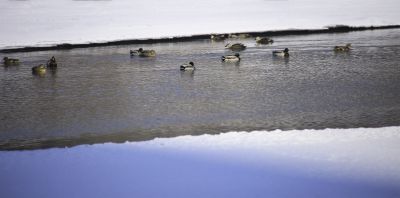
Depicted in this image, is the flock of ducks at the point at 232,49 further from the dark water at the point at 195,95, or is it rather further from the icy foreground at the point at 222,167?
the icy foreground at the point at 222,167

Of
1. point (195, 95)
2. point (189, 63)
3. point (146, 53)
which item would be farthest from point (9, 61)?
point (195, 95)

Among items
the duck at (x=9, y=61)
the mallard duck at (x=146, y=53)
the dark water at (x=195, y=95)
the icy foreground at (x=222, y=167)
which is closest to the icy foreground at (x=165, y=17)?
the duck at (x=9, y=61)

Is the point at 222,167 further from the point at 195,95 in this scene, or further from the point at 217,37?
the point at 217,37

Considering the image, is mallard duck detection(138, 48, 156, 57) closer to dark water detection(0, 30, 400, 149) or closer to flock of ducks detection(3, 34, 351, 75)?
flock of ducks detection(3, 34, 351, 75)

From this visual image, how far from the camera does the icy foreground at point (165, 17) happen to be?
1102 inches

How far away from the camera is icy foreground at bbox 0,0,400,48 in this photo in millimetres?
28002

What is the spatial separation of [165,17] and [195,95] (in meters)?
21.7

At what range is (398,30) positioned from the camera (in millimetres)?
26312

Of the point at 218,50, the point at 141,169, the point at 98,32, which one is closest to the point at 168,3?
the point at 98,32

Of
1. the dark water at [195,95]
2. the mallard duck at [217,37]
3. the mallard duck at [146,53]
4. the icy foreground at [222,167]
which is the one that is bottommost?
the icy foreground at [222,167]

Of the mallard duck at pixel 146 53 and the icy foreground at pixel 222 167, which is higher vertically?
the mallard duck at pixel 146 53

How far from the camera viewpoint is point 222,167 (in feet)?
21.6

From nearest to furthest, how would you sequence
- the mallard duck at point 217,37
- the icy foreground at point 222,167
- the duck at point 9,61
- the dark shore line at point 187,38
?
the icy foreground at point 222,167
the duck at point 9,61
the dark shore line at point 187,38
the mallard duck at point 217,37

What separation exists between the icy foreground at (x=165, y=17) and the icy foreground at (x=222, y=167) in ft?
64.0
